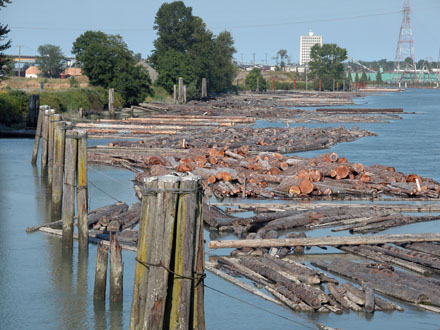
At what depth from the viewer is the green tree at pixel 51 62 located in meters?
123

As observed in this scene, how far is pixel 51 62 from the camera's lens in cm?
12712

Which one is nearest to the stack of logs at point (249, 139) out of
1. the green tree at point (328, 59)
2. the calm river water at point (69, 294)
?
the calm river water at point (69, 294)

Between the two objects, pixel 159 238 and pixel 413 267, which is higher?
pixel 159 238

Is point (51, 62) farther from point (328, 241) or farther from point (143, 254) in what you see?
point (143, 254)

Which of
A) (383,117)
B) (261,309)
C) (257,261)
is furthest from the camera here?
(383,117)

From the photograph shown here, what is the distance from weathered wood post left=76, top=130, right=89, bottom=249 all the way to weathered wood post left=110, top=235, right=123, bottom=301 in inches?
108

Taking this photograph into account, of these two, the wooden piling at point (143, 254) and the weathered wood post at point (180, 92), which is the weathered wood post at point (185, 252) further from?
the weathered wood post at point (180, 92)

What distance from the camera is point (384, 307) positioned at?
1084 centimetres

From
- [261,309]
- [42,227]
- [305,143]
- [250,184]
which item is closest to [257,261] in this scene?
[261,309]

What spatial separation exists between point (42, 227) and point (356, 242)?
21.6 ft

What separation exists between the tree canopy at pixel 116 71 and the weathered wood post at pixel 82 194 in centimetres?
5049

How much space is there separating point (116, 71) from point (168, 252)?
5909cm

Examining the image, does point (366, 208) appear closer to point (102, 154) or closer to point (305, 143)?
point (102, 154)

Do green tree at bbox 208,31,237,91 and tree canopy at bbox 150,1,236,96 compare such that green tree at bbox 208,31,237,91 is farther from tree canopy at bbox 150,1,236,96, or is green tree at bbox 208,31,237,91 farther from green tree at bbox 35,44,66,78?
green tree at bbox 35,44,66,78
